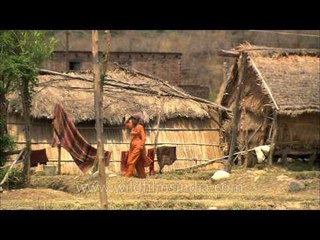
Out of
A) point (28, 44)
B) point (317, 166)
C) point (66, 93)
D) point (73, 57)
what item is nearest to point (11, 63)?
point (28, 44)

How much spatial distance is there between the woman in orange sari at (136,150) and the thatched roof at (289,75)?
14.4 feet

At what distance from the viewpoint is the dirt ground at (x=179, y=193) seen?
34.3ft

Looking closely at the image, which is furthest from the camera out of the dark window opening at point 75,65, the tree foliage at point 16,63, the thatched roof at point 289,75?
the dark window opening at point 75,65

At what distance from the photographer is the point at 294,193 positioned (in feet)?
41.5

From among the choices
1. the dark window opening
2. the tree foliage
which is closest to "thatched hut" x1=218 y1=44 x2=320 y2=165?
the tree foliage

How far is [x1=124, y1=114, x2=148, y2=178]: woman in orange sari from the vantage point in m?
14.8

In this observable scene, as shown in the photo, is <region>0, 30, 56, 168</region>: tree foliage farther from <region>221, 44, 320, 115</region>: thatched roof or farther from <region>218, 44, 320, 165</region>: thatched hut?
<region>221, 44, 320, 115</region>: thatched roof

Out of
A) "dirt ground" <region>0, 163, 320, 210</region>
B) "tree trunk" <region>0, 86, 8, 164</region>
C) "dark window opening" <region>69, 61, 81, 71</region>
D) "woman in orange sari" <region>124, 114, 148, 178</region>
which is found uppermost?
"dark window opening" <region>69, 61, 81, 71</region>

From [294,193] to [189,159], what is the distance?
6700 millimetres

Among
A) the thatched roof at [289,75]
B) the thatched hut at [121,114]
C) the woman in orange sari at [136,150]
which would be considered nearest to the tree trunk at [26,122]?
the woman in orange sari at [136,150]

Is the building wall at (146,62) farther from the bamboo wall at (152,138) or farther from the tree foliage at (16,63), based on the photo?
the tree foliage at (16,63)
